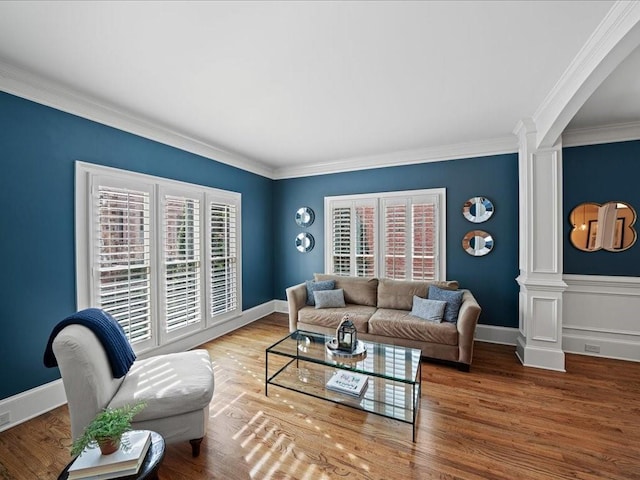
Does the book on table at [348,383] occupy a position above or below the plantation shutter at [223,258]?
below

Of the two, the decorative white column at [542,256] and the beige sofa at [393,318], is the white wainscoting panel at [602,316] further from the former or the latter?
the beige sofa at [393,318]

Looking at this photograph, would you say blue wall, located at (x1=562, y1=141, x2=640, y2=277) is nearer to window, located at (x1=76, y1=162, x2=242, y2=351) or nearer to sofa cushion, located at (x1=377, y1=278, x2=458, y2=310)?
sofa cushion, located at (x1=377, y1=278, x2=458, y2=310)

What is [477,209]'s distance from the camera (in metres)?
3.91

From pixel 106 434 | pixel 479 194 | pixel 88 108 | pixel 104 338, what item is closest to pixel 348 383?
pixel 106 434

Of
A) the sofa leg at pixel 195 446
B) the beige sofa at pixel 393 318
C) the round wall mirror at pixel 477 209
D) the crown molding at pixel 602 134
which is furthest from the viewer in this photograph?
the round wall mirror at pixel 477 209

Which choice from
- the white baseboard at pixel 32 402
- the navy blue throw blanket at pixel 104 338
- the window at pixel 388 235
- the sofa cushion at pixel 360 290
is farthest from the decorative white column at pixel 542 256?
the white baseboard at pixel 32 402

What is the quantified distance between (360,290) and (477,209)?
202cm

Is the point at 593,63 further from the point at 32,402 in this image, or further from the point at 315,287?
the point at 32,402

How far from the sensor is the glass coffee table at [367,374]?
7.02 feet

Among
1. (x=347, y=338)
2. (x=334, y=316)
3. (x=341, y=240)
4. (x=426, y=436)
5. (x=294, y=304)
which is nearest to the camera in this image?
(x=426, y=436)

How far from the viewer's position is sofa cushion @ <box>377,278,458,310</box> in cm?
372

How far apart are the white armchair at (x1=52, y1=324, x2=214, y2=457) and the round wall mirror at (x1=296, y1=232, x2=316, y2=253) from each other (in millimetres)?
3155

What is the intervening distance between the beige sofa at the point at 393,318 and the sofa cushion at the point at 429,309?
9 cm

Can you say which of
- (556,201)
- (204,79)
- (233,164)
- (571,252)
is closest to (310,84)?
(204,79)
